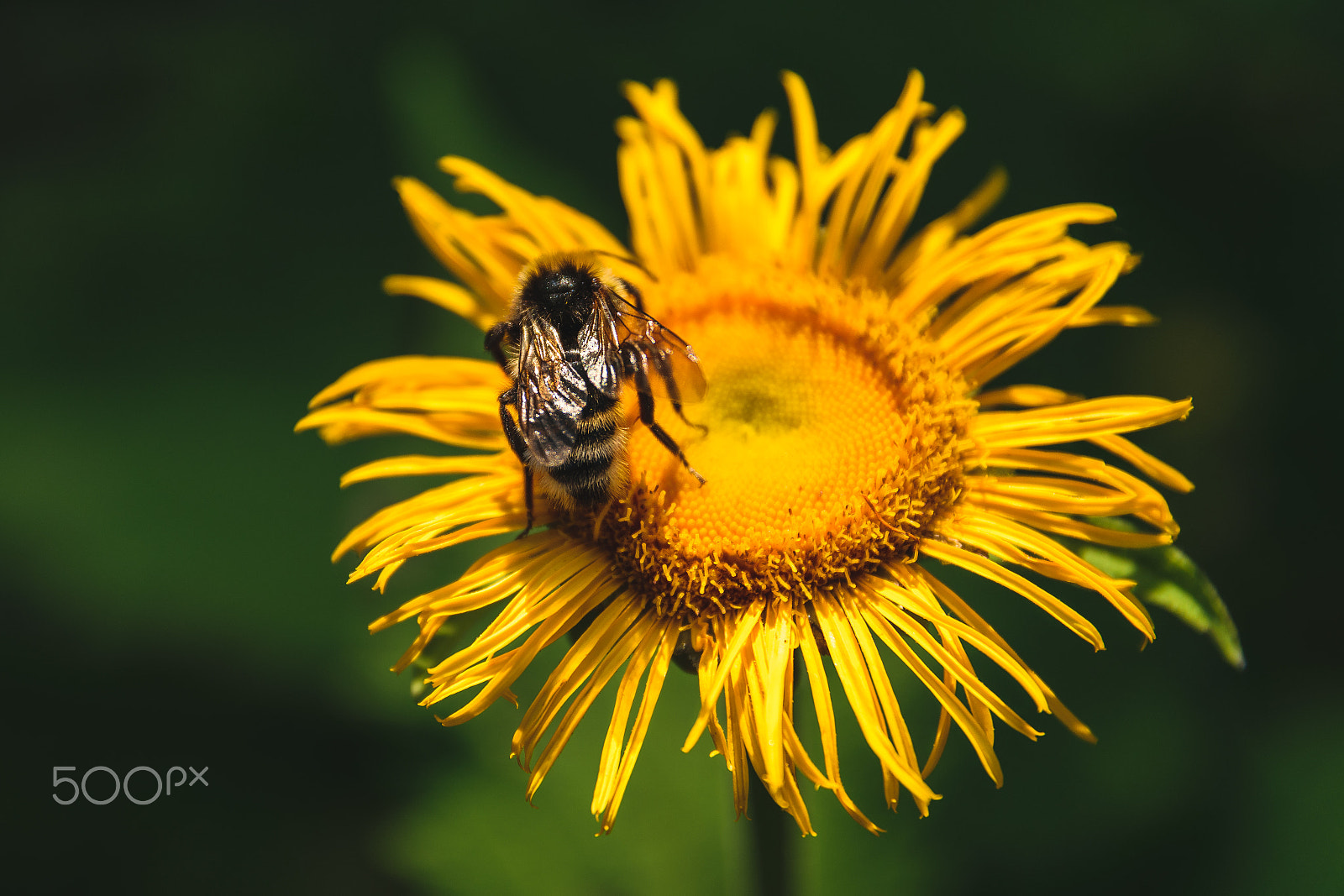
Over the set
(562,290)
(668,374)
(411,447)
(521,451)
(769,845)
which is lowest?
(769,845)

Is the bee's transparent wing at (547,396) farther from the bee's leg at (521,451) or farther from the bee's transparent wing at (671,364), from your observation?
the bee's transparent wing at (671,364)

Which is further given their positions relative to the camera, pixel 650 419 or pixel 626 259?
pixel 626 259

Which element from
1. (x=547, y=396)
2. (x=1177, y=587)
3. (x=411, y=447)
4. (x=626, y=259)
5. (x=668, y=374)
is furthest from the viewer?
(x=411, y=447)

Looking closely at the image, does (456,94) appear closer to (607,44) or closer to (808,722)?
(607,44)

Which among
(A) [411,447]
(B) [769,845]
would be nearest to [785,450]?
(B) [769,845]

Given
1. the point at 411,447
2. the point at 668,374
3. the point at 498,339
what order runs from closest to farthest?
the point at 668,374 → the point at 498,339 → the point at 411,447

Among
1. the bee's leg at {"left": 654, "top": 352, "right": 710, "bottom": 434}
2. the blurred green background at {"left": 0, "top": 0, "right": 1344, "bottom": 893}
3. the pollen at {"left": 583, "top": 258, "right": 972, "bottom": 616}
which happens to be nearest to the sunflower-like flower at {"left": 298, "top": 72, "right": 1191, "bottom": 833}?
the pollen at {"left": 583, "top": 258, "right": 972, "bottom": 616}

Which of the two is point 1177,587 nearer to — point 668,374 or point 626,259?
point 668,374
